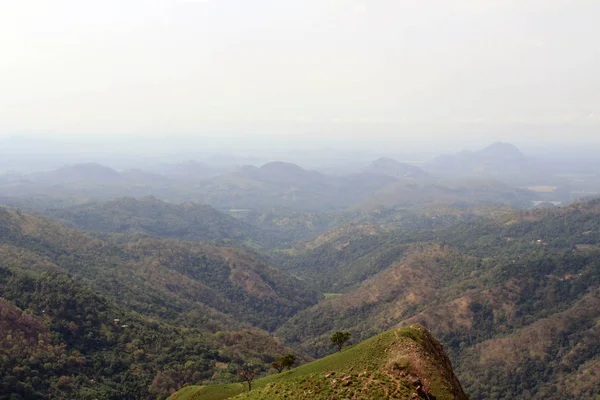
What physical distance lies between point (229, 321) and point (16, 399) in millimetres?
86409

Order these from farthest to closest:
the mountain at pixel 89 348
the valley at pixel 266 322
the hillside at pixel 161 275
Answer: the hillside at pixel 161 275
the mountain at pixel 89 348
the valley at pixel 266 322

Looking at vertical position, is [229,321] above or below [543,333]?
below

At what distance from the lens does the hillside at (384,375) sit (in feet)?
118

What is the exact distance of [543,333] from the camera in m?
108

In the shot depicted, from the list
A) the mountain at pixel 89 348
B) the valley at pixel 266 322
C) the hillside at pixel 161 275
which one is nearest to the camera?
the valley at pixel 266 322

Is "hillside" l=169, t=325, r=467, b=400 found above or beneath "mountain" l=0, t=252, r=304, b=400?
above

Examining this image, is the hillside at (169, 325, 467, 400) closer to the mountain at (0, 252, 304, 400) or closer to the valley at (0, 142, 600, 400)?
the valley at (0, 142, 600, 400)

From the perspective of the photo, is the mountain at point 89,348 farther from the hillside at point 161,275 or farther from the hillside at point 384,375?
the hillside at point 384,375

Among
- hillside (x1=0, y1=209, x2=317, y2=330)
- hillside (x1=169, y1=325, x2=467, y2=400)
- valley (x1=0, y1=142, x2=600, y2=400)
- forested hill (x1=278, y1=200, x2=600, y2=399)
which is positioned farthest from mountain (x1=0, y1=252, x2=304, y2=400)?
forested hill (x1=278, y1=200, x2=600, y2=399)

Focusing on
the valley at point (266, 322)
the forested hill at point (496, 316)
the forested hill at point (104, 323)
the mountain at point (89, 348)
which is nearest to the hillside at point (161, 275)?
the forested hill at point (104, 323)

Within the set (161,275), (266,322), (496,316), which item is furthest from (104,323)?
(496,316)

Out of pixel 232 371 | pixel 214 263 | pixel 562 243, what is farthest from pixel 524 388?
pixel 214 263

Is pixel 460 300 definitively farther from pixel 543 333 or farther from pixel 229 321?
pixel 229 321

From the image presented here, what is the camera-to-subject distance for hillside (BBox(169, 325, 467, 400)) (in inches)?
1417
